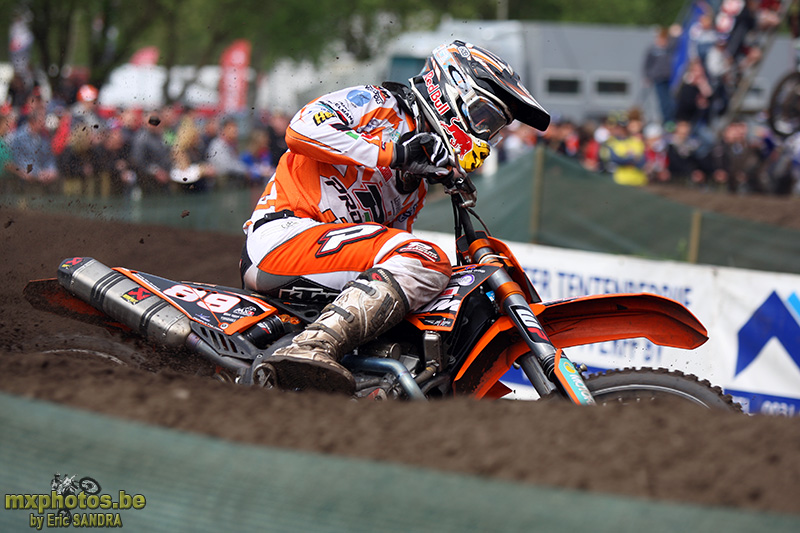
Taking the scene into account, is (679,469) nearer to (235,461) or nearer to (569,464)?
(569,464)

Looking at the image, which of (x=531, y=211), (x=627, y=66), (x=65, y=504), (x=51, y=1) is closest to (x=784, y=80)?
(x=531, y=211)

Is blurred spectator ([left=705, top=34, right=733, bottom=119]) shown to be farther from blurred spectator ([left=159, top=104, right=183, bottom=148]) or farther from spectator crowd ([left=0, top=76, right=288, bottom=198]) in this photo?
blurred spectator ([left=159, top=104, right=183, bottom=148])

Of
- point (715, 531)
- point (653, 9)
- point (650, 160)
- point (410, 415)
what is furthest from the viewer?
point (653, 9)

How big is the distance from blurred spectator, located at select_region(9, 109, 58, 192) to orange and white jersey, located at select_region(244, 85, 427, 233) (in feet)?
5.62

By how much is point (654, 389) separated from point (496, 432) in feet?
4.55

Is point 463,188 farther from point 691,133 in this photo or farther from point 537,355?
point 691,133

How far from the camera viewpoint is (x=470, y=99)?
12.1ft

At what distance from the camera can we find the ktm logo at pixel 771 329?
6.52 metres

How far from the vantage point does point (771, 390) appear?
21.5ft

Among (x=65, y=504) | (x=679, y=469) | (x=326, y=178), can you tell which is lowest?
(x=65, y=504)

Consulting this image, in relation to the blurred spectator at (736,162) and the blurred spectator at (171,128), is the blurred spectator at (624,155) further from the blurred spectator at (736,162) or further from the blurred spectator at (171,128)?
the blurred spectator at (171,128)

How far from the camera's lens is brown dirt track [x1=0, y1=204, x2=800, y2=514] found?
6.64ft

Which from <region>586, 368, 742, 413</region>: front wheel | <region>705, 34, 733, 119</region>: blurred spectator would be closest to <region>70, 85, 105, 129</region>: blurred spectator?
<region>586, 368, 742, 413</region>: front wheel

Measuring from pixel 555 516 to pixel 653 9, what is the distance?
47.1 metres
